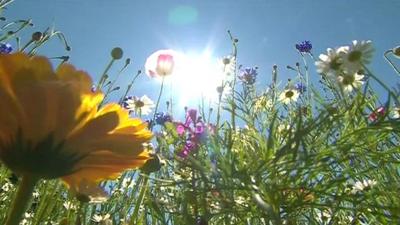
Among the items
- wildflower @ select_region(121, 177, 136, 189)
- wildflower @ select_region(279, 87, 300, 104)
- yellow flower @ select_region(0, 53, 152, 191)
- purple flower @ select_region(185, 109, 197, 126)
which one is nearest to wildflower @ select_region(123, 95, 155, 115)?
wildflower @ select_region(121, 177, 136, 189)

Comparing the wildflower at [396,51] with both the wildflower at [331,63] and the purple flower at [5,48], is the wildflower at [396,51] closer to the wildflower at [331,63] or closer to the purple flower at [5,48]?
the wildflower at [331,63]

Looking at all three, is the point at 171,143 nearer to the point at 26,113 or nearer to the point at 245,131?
the point at 245,131

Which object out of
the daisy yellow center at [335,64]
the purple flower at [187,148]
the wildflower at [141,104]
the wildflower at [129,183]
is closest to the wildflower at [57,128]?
the purple flower at [187,148]

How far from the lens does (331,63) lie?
0.88m

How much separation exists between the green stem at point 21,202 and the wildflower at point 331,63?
1.80 ft

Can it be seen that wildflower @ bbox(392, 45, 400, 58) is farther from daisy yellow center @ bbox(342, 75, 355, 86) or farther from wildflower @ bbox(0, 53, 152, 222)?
wildflower @ bbox(0, 53, 152, 222)

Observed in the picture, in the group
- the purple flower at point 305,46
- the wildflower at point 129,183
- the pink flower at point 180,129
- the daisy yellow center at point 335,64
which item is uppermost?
the purple flower at point 305,46

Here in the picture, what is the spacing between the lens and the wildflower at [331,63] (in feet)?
2.79

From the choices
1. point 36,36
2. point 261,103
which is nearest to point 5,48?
point 36,36

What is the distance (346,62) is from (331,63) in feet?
0.23

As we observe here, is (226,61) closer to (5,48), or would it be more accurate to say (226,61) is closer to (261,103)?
(261,103)

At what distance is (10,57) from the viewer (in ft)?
1.59

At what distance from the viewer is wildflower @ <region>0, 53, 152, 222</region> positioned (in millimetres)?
471

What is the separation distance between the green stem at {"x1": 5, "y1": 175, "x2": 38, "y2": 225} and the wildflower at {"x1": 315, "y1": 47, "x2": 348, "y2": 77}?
21.6 inches
